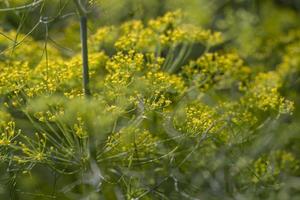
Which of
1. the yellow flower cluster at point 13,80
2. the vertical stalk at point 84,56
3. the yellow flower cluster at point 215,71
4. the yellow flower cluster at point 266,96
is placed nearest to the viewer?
the vertical stalk at point 84,56

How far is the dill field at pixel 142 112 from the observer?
2.61 meters

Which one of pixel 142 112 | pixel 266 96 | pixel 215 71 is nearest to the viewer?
Result: pixel 142 112

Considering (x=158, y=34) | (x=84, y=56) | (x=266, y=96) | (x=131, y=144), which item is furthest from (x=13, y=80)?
(x=266, y=96)

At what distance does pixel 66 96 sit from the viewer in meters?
2.61

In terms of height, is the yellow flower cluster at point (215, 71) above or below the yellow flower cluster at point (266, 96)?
above

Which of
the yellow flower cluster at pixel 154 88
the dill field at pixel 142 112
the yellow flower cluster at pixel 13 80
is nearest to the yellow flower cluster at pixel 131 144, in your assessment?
the dill field at pixel 142 112

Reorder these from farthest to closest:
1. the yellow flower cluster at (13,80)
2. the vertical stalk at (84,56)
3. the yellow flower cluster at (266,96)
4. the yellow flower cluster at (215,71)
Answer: the yellow flower cluster at (215,71) < the yellow flower cluster at (266,96) < the yellow flower cluster at (13,80) < the vertical stalk at (84,56)

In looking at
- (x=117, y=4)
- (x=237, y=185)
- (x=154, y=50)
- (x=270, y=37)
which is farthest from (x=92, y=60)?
(x=270, y=37)

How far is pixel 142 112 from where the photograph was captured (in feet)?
8.70

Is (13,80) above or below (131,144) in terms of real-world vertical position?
above

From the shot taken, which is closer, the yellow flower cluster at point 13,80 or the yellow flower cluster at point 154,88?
the yellow flower cluster at point 154,88

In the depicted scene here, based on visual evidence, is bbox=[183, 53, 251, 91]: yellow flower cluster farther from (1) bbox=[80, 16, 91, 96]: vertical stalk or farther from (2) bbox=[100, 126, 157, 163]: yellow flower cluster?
(1) bbox=[80, 16, 91, 96]: vertical stalk

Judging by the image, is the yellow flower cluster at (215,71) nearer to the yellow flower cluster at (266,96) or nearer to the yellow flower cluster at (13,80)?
the yellow flower cluster at (266,96)

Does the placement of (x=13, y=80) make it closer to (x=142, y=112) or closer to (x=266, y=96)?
(x=142, y=112)
